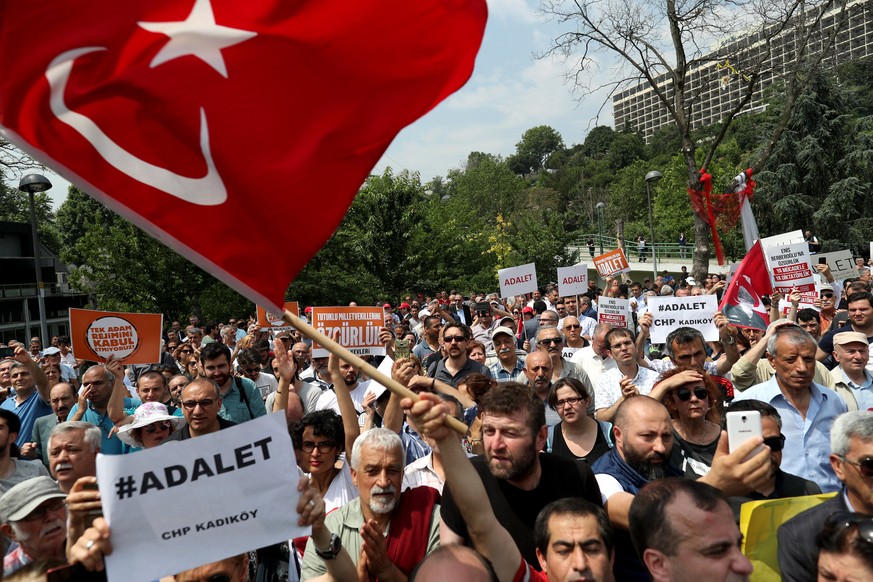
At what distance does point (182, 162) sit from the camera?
10.5 ft

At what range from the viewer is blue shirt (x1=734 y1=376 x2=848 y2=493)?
15.8ft

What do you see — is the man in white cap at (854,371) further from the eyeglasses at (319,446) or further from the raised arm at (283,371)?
the raised arm at (283,371)

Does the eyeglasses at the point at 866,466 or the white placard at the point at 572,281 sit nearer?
the eyeglasses at the point at 866,466

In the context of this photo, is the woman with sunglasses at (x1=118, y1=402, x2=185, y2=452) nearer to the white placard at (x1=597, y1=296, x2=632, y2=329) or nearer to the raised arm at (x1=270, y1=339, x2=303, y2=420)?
the raised arm at (x1=270, y1=339, x2=303, y2=420)

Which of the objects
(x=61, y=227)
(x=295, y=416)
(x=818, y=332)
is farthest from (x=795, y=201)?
(x=61, y=227)

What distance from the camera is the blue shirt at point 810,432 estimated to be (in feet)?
15.8

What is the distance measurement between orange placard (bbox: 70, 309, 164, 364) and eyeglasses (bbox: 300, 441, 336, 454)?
3954 mm

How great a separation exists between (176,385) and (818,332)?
6885mm

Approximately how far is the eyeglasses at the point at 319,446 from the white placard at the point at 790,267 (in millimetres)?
7145

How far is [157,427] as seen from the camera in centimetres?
556

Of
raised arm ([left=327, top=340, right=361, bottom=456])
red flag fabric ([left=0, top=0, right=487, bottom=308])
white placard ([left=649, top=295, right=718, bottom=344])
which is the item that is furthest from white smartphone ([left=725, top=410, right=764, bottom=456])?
white placard ([left=649, top=295, right=718, bottom=344])

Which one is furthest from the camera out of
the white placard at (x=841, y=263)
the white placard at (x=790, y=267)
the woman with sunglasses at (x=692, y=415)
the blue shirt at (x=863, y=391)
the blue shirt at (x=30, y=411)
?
the white placard at (x=841, y=263)

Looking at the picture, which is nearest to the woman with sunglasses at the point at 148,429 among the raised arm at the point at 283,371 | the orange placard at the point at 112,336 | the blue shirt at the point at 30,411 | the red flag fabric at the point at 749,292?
the raised arm at the point at 283,371

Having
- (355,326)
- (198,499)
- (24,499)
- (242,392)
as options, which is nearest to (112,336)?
(242,392)
